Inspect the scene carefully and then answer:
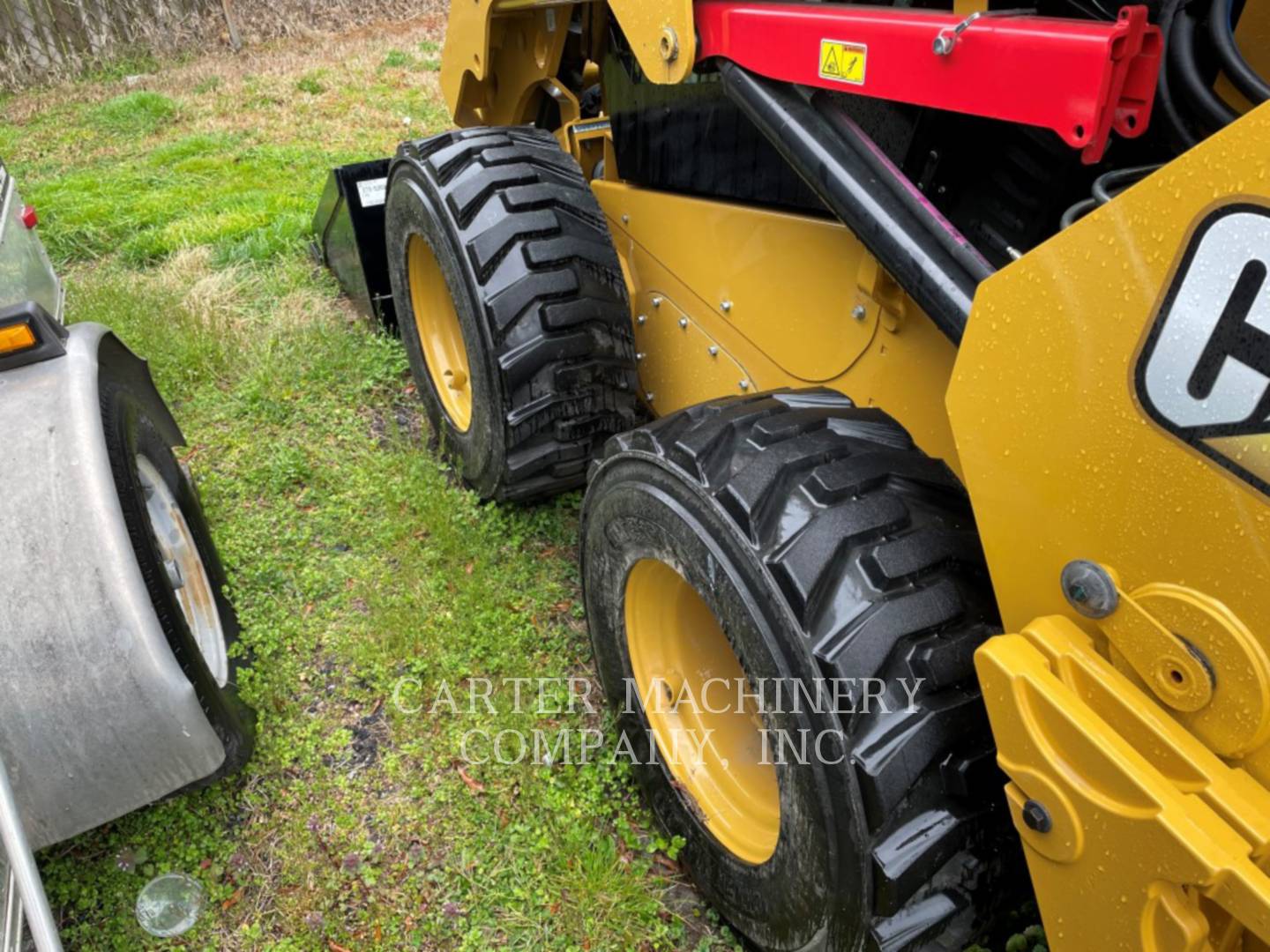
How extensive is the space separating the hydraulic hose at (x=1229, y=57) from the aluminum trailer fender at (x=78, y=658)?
1953mm

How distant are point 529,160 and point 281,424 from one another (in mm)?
1586

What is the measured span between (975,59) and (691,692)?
133 centimetres

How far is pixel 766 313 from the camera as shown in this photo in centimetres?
221

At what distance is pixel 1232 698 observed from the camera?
1.01 m

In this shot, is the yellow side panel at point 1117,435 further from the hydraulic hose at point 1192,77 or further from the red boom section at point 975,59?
the hydraulic hose at point 1192,77

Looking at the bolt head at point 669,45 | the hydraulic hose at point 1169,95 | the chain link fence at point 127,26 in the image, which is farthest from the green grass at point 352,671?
the chain link fence at point 127,26

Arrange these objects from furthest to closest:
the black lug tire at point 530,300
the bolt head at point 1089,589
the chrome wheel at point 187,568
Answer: the black lug tire at point 530,300 → the chrome wheel at point 187,568 → the bolt head at point 1089,589

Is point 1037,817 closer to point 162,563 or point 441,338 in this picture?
point 162,563

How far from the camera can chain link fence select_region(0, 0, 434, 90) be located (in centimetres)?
941

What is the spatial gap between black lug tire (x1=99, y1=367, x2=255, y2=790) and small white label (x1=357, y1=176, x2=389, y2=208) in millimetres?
1773

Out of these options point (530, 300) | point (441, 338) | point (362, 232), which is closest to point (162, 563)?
point (530, 300)

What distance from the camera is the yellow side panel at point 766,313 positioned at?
1836mm

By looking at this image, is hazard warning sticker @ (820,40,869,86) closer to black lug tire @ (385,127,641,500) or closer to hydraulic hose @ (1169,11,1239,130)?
hydraulic hose @ (1169,11,1239,130)

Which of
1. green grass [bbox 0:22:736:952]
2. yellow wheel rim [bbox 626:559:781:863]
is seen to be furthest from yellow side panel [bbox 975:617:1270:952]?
green grass [bbox 0:22:736:952]
